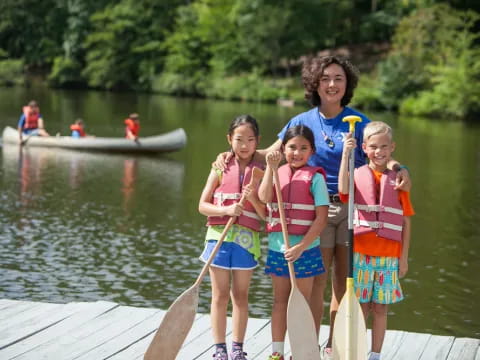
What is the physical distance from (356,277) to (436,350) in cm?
93

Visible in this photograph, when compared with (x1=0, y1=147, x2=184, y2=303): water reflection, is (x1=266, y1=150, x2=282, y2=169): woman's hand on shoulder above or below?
above

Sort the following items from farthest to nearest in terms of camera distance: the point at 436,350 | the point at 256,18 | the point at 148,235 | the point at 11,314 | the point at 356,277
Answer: the point at 256,18 < the point at 148,235 < the point at 11,314 < the point at 436,350 < the point at 356,277

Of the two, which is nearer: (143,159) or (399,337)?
(399,337)

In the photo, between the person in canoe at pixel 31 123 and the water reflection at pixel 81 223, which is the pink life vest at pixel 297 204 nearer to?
the water reflection at pixel 81 223

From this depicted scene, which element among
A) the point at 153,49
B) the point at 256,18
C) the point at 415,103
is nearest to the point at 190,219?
the point at 415,103

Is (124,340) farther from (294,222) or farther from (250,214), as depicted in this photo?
(294,222)

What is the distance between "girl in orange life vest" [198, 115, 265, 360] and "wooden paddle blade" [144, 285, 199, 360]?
0.50 ft

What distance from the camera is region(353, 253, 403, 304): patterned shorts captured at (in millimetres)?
4273

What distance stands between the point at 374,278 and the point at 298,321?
0.50 meters

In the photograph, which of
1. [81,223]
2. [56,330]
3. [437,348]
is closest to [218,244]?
[56,330]

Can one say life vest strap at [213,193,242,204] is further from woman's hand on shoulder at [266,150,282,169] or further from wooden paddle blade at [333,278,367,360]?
wooden paddle blade at [333,278,367,360]

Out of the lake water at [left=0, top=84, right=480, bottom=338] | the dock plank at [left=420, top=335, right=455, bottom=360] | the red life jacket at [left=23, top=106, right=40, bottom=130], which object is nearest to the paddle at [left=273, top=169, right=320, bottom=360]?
the dock plank at [left=420, top=335, right=455, bottom=360]

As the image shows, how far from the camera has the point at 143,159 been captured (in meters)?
19.2

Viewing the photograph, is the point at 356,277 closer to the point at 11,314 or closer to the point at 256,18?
the point at 11,314
